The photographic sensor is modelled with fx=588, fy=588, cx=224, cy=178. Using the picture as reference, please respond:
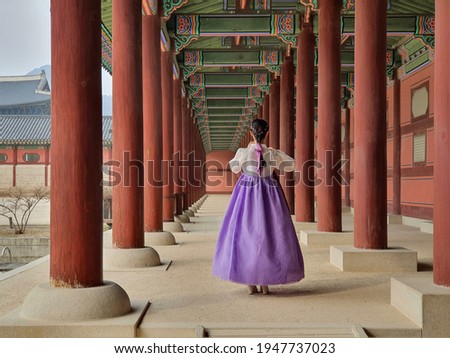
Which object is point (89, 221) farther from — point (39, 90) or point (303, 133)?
point (39, 90)

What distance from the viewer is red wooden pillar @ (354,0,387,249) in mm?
6641

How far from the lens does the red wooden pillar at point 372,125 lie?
664 cm

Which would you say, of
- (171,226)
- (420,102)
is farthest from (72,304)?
(420,102)

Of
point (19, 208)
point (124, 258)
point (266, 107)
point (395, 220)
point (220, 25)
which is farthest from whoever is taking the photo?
point (19, 208)

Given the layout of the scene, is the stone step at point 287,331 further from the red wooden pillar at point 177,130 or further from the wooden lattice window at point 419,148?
the red wooden pillar at point 177,130

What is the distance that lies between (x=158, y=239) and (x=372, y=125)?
4194 mm

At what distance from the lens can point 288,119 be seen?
14680 mm

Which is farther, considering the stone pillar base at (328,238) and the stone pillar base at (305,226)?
the stone pillar base at (305,226)

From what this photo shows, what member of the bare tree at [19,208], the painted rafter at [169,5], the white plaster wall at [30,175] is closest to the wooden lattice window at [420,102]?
the painted rafter at [169,5]

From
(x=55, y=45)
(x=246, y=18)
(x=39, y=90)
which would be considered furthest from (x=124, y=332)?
(x=39, y=90)

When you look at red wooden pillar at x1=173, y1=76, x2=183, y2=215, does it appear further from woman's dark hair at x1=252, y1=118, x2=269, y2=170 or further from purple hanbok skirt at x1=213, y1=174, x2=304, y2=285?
purple hanbok skirt at x1=213, y1=174, x2=304, y2=285

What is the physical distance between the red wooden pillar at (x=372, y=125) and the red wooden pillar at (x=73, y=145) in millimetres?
3448

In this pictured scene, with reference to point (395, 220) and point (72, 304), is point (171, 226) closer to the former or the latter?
point (395, 220)

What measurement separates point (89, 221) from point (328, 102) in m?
5.21
